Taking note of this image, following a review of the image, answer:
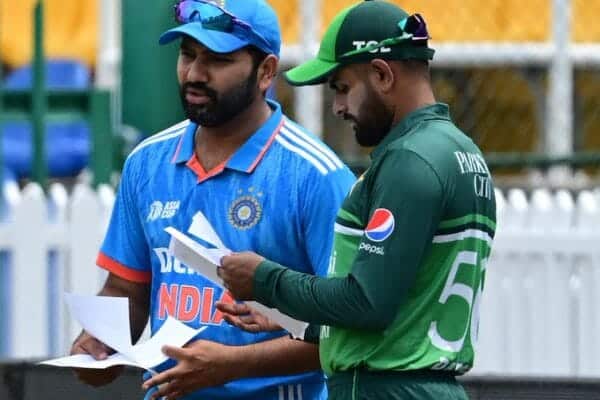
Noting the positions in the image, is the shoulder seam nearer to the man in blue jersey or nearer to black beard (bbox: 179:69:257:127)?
the man in blue jersey

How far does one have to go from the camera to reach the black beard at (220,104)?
4477mm

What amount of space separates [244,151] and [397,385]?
2.96 ft

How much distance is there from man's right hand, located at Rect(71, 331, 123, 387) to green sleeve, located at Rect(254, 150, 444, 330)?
2.78 feet

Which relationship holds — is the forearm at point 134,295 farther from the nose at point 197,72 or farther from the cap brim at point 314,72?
the cap brim at point 314,72

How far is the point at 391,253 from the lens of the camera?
12.4ft

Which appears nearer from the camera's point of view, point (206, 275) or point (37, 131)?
point (206, 275)

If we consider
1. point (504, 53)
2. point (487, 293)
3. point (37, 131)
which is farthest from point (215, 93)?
point (504, 53)

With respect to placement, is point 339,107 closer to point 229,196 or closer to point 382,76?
point 382,76

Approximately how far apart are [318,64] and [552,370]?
501 centimetres

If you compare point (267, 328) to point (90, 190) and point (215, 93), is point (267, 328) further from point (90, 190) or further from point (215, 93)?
point (90, 190)

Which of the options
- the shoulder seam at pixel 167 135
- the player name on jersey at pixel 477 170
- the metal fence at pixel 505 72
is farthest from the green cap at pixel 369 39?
the metal fence at pixel 505 72

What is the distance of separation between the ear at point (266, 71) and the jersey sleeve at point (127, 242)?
0.41m

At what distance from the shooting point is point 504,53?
461 inches

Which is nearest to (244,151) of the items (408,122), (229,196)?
(229,196)
